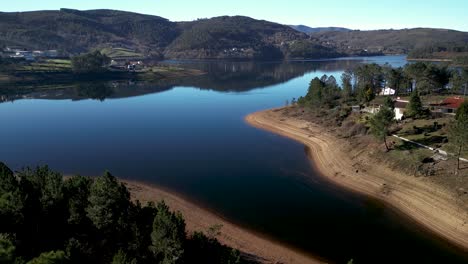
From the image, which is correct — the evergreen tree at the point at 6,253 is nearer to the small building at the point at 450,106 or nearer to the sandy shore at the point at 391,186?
the sandy shore at the point at 391,186

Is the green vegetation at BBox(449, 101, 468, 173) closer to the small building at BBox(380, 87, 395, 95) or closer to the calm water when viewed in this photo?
the calm water

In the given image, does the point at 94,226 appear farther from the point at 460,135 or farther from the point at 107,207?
the point at 460,135

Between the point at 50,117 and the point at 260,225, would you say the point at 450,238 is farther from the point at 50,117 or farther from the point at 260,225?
the point at 50,117

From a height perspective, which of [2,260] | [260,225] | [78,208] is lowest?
[260,225]

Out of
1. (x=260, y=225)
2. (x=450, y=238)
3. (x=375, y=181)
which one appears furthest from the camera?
(x=375, y=181)

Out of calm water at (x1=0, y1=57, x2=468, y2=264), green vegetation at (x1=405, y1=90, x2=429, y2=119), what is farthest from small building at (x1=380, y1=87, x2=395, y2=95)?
calm water at (x1=0, y1=57, x2=468, y2=264)

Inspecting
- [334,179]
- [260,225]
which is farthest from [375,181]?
[260,225]

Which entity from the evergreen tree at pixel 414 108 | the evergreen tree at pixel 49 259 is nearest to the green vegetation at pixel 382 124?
the evergreen tree at pixel 414 108
